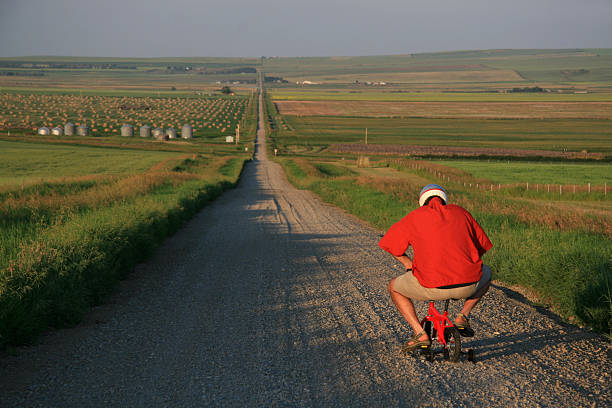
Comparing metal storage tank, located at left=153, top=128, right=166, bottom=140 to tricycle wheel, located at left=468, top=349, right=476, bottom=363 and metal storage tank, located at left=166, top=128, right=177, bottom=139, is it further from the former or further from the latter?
tricycle wheel, located at left=468, top=349, right=476, bottom=363

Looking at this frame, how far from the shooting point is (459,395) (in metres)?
5.05

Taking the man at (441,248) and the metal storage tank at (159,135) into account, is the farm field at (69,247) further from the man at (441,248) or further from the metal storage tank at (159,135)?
the metal storage tank at (159,135)

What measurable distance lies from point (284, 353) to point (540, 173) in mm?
44297

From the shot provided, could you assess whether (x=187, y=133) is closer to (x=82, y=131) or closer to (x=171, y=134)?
(x=171, y=134)

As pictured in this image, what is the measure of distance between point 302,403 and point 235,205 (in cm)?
1956

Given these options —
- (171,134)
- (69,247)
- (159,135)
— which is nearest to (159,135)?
(159,135)

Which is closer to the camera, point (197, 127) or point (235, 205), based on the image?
point (235, 205)

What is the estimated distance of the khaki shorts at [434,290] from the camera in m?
5.63

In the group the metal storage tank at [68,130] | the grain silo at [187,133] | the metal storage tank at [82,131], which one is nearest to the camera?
the metal storage tank at [68,130]

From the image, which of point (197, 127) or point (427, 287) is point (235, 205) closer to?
point (427, 287)

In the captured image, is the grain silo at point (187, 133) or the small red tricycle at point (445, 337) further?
the grain silo at point (187, 133)

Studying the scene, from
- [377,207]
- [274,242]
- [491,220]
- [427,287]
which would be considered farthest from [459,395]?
[377,207]

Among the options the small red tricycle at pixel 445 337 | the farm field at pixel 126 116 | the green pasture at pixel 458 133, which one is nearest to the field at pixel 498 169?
the green pasture at pixel 458 133

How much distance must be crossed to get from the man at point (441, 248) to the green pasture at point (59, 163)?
36299mm
